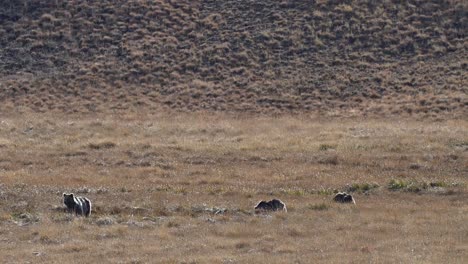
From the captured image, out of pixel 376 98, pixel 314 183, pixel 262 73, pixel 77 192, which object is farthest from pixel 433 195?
pixel 262 73

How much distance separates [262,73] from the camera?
48562 mm

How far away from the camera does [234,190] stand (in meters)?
23.1

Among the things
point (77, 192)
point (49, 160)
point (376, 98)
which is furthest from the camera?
point (376, 98)

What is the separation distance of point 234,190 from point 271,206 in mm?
3364

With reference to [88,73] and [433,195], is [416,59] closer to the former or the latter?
[88,73]

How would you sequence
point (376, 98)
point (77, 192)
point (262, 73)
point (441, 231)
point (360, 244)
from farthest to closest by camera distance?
1. point (262, 73)
2. point (376, 98)
3. point (77, 192)
4. point (441, 231)
5. point (360, 244)

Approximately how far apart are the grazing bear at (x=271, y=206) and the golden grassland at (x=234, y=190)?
392 mm

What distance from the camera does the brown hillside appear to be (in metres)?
45.2

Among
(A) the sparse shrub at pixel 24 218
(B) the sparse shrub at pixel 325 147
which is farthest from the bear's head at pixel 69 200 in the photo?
(B) the sparse shrub at pixel 325 147

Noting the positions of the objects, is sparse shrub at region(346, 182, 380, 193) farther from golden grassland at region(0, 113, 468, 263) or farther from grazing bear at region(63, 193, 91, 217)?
grazing bear at region(63, 193, 91, 217)

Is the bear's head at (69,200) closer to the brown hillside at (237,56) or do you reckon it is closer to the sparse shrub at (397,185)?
the sparse shrub at (397,185)

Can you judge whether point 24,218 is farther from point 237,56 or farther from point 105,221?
point 237,56

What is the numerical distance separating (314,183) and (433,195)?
3.66 metres

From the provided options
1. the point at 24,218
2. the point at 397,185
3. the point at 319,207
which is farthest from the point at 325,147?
the point at 24,218
